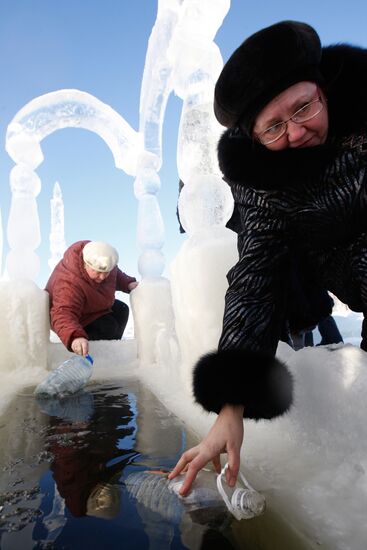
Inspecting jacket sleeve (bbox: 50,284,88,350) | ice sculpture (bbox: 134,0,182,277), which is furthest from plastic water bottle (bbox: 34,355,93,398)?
ice sculpture (bbox: 134,0,182,277)

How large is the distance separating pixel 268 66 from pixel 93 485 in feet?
3.27

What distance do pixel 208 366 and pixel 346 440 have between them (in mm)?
369

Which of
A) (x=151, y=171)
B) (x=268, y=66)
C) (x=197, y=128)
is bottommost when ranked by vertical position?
(x=268, y=66)

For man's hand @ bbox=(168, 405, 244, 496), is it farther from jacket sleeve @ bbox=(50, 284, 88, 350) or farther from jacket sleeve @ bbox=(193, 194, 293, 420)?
jacket sleeve @ bbox=(50, 284, 88, 350)

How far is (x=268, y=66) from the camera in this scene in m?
0.92

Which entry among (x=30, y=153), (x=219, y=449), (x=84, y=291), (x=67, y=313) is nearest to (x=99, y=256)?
(x=84, y=291)

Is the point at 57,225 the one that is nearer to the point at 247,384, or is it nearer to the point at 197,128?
the point at 197,128

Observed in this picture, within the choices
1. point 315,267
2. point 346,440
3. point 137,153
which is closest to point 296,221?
point 315,267

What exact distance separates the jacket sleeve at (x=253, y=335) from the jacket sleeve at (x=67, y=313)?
1902 millimetres

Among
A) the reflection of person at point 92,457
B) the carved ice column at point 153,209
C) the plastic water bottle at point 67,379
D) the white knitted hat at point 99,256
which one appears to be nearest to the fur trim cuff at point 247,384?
the reflection of person at point 92,457

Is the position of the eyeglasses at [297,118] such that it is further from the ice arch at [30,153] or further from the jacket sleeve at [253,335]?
the ice arch at [30,153]

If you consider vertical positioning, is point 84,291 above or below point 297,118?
below

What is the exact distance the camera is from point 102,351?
320cm

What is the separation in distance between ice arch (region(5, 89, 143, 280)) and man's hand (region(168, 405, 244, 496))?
2.69 metres
